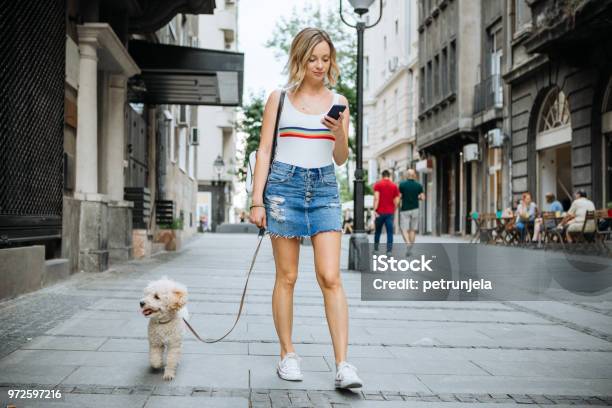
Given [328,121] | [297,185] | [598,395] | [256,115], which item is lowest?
[598,395]

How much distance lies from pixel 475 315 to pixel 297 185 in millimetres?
3699

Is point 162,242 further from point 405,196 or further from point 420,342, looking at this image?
point 420,342

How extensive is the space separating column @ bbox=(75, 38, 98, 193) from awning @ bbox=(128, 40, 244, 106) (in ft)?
11.7

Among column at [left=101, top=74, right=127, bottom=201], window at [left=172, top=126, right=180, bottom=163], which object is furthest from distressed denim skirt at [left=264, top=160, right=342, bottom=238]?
window at [left=172, top=126, right=180, bottom=163]

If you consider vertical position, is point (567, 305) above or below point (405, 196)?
below

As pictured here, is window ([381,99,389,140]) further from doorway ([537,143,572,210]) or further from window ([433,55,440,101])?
doorway ([537,143,572,210])

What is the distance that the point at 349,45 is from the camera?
46594mm

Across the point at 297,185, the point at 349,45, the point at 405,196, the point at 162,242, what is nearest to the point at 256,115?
the point at 349,45

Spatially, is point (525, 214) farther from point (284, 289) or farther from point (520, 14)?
point (284, 289)

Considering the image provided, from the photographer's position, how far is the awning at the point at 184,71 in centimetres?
1575

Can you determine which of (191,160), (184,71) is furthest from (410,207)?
(191,160)

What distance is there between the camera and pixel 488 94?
27438mm

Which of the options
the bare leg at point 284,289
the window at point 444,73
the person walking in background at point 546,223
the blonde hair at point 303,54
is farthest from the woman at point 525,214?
the blonde hair at point 303,54

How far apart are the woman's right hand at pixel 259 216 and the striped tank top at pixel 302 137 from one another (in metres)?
0.31
